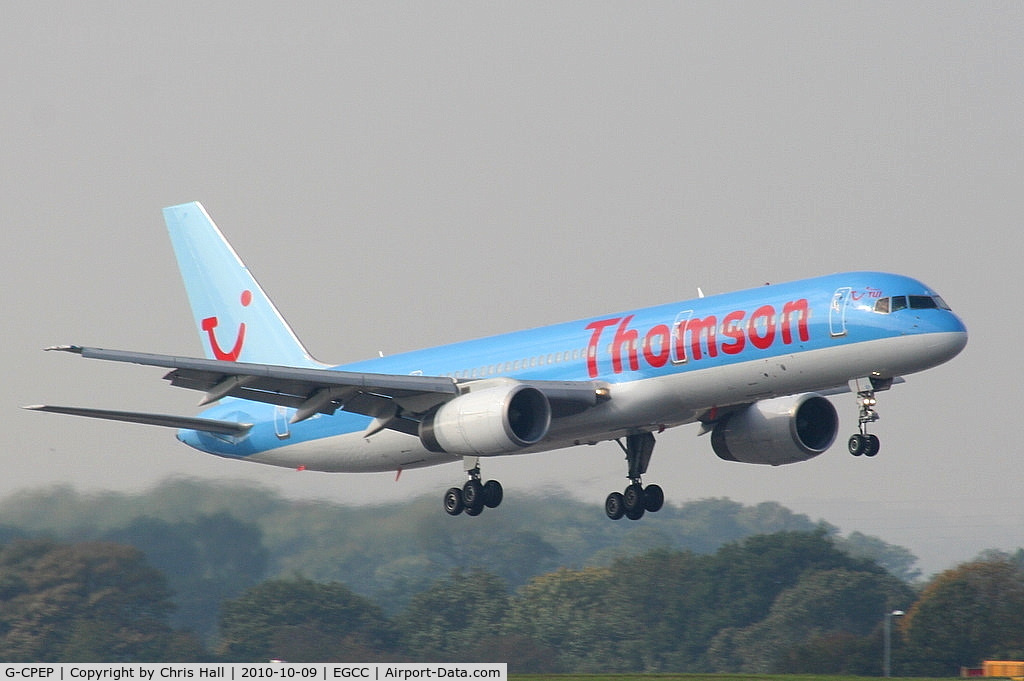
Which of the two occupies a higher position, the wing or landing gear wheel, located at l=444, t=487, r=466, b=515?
the wing

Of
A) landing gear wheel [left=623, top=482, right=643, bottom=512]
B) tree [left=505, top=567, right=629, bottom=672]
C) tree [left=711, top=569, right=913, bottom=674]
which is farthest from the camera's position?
tree [left=711, top=569, right=913, bottom=674]

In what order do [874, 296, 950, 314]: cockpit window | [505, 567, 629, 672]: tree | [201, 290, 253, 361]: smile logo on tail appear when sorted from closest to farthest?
[874, 296, 950, 314]: cockpit window < [201, 290, 253, 361]: smile logo on tail < [505, 567, 629, 672]: tree

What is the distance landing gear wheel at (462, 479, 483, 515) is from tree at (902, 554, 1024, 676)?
28.1 metres

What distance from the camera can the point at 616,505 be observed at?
38875 mm

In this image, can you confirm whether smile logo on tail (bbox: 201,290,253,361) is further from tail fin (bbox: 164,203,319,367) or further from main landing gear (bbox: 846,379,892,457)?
main landing gear (bbox: 846,379,892,457)

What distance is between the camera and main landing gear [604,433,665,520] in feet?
Result: 126

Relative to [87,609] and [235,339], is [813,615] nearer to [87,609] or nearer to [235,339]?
[87,609]

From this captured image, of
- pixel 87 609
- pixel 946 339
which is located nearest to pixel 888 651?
pixel 87 609

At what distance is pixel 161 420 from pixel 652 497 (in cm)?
1250

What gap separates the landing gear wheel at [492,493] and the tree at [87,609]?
17121 millimetres

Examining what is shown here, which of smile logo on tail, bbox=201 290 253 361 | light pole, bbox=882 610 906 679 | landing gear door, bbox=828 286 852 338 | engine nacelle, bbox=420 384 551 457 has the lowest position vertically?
light pole, bbox=882 610 906 679

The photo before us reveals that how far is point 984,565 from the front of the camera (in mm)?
61438

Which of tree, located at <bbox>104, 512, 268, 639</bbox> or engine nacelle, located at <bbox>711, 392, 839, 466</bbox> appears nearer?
engine nacelle, located at <bbox>711, 392, 839, 466</bbox>

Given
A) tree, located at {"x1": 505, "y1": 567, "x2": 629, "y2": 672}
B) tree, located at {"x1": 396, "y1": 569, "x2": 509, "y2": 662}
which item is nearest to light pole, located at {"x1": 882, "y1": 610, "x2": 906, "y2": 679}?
tree, located at {"x1": 505, "y1": 567, "x2": 629, "y2": 672}
